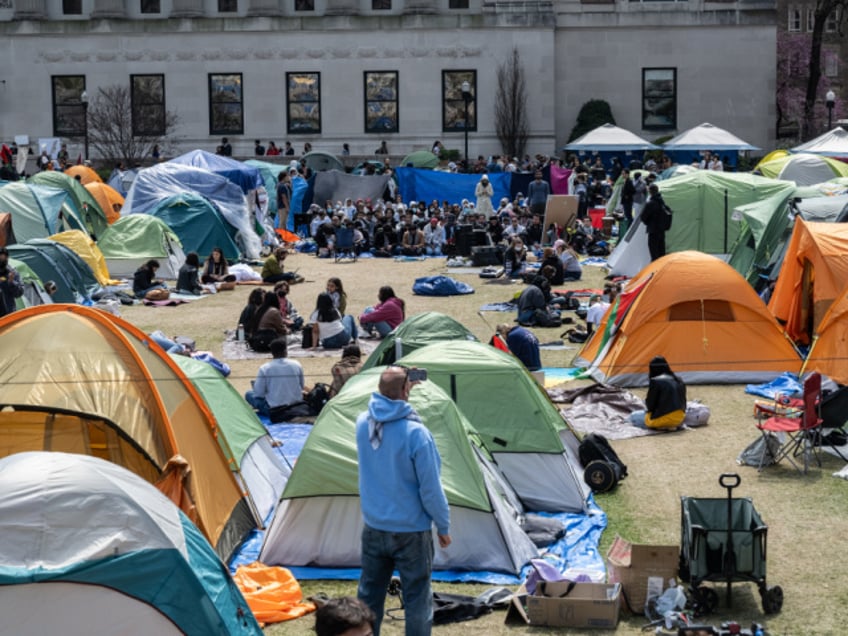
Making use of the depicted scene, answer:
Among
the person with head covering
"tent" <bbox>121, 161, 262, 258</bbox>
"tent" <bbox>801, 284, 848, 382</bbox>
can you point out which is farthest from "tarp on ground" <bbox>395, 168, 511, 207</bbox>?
the person with head covering

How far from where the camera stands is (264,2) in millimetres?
51594

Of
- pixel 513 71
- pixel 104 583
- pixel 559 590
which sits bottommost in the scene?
pixel 559 590

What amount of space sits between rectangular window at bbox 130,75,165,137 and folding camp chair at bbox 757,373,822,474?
39.5 m

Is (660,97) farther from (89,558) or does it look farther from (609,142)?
(89,558)

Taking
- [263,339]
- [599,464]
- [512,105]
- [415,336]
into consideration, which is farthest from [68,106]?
[599,464]

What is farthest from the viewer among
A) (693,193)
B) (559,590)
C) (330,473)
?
(693,193)

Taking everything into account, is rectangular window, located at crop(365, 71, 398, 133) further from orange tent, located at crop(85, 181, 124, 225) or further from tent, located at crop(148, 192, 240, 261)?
tent, located at crop(148, 192, 240, 261)

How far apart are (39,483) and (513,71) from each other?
4425 cm

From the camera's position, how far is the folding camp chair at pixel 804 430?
13.5m

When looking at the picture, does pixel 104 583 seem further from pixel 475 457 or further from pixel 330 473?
pixel 475 457

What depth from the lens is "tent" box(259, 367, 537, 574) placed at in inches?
418

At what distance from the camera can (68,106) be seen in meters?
51.3

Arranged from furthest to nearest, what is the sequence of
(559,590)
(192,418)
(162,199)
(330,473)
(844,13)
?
(844,13), (162,199), (192,418), (330,473), (559,590)

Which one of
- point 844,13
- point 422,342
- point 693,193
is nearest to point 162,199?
point 693,193
